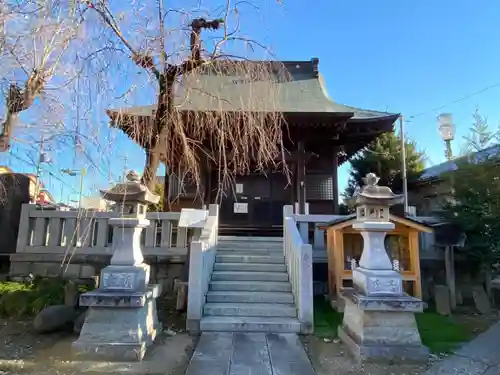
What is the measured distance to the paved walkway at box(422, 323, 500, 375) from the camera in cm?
350

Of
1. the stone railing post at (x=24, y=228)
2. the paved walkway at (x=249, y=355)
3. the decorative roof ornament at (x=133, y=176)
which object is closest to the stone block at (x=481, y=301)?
the paved walkway at (x=249, y=355)

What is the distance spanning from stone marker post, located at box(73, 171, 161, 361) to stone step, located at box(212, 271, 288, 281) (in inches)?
66.5

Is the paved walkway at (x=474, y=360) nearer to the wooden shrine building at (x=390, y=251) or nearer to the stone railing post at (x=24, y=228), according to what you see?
the wooden shrine building at (x=390, y=251)

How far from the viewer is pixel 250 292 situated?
5641mm

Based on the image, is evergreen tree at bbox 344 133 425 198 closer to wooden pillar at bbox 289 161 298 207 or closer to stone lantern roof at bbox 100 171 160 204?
wooden pillar at bbox 289 161 298 207

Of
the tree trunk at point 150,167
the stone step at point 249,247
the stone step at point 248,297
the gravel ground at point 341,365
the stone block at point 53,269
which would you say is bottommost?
the gravel ground at point 341,365

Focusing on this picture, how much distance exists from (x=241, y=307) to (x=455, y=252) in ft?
15.4

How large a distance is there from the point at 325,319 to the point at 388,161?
436 inches

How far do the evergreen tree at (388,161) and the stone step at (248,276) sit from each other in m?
9.40

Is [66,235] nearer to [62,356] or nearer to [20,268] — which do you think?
[20,268]

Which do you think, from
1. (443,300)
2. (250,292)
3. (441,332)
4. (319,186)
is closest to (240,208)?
(319,186)

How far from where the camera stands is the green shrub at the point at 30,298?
5.14 metres

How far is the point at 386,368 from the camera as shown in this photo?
356 centimetres

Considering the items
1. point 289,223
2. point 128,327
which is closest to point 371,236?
point 289,223
